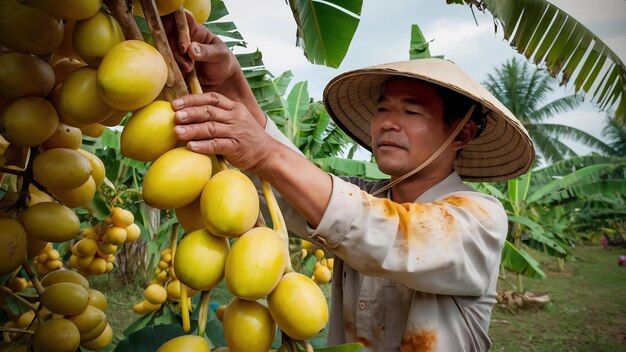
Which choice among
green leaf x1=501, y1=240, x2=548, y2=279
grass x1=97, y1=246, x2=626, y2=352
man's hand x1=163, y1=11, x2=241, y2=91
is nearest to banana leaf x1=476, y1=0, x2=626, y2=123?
man's hand x1=163, y1=11, x2=241, y2=91

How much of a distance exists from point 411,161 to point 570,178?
7.37m

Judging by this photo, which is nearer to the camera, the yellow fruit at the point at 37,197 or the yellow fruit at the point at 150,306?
the yellow fruit at the point at 37,197

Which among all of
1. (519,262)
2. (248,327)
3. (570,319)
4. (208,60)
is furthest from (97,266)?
(570,319)

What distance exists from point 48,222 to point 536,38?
2.60m

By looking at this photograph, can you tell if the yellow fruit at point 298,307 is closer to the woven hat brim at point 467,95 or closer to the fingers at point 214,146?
the fingers at point 214,146

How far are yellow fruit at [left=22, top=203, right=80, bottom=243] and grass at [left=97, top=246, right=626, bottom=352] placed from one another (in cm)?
420

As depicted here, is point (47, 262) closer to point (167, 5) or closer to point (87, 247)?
point (87, 247)

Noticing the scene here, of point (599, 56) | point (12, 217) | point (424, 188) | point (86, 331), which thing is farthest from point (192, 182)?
point (599, 56)

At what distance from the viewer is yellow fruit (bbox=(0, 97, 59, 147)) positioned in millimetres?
677

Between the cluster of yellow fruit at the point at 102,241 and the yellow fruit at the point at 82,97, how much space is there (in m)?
1.65

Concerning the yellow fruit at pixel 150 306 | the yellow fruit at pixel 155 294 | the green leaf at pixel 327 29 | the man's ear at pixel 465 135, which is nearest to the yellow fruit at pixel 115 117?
the man's ear at pixel 465 135

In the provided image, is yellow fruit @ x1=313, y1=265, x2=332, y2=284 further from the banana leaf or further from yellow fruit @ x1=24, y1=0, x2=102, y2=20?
yellow fruit @ x1=24, y1=0, x2=102, y2=20

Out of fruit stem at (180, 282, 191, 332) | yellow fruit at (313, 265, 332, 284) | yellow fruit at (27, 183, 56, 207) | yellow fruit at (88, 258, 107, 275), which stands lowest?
yellow fruit at (313, 265, 332, 284)

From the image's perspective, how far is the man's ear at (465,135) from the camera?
160 centimetres
